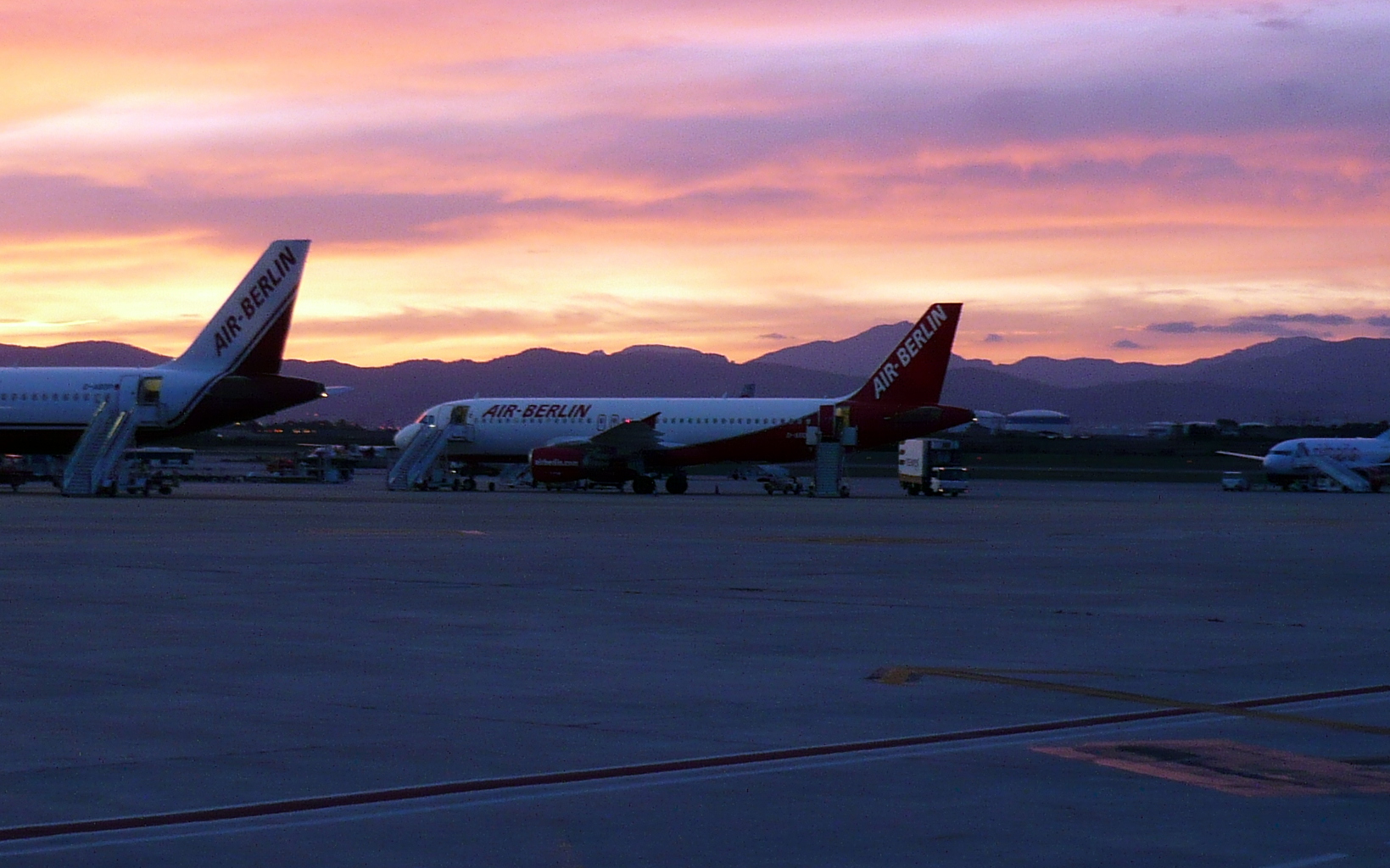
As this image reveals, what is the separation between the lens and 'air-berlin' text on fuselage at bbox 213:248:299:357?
182 ft

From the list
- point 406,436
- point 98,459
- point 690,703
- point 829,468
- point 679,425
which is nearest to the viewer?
point 690,703

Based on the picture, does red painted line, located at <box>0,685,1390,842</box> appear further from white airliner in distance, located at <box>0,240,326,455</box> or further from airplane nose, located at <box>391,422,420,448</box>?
airplane nose, located at <box>391,422,420,448</box>

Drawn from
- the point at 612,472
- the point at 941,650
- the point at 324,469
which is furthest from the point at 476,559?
the point at 324,469

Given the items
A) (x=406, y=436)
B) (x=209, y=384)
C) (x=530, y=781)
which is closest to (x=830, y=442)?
(x=406, y=436)

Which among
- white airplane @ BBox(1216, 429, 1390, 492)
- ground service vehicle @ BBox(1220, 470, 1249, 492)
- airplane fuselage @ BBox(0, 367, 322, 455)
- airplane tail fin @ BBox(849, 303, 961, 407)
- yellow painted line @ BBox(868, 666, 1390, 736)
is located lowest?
yellow painted line @ BBox(868, 666, 1390, 736)

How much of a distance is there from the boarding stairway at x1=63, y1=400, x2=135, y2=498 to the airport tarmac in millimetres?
27727

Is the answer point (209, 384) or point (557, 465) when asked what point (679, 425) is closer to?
point (557, 465)

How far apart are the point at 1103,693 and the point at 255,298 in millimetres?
46908

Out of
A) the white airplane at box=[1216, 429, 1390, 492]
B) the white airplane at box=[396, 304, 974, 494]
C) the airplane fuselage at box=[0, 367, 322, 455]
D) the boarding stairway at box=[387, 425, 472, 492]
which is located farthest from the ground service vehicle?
the airplane fuselage at box=[0, 367, 322, 455]

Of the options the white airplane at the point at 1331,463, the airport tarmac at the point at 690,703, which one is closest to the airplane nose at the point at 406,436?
the white airplane at the point at 1331,463

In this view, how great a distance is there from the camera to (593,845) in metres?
7.27

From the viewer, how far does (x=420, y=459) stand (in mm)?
67250

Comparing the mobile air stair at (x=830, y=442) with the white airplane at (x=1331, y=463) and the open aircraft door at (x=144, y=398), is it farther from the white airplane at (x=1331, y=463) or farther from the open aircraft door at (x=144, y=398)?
the white airplane at (x=1331, y=463)

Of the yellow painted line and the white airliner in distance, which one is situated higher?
the white airliner in distance
